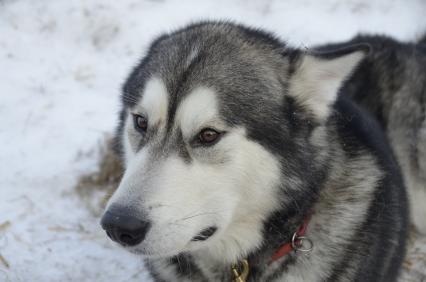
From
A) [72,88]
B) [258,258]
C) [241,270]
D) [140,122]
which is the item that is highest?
[140,122]

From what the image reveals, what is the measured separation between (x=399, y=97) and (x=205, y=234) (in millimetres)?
2548

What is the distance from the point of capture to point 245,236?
9.52 ft

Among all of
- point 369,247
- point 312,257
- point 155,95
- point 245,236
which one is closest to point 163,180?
point 155,95

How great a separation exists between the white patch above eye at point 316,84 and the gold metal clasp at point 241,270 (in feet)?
3.04

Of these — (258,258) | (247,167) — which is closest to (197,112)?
(247,167)

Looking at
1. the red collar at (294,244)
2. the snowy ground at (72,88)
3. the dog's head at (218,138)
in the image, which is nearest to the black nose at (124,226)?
the dog's head at (218,138)

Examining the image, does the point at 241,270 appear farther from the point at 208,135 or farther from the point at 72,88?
the point at 72,88

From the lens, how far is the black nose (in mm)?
2346

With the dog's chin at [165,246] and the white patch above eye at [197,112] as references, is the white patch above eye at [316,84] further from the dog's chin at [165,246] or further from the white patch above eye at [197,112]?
the dog's chin at [165,246]

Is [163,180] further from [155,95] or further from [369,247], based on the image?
[369,247]

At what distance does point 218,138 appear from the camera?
2.62 meters

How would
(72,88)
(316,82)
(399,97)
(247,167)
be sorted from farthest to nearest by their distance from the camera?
(72,88) < (399,97) < (316,82) < (247,167)

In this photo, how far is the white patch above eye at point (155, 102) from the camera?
2703mm

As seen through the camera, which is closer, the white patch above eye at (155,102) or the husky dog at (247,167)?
the husky dog at (247,167)
